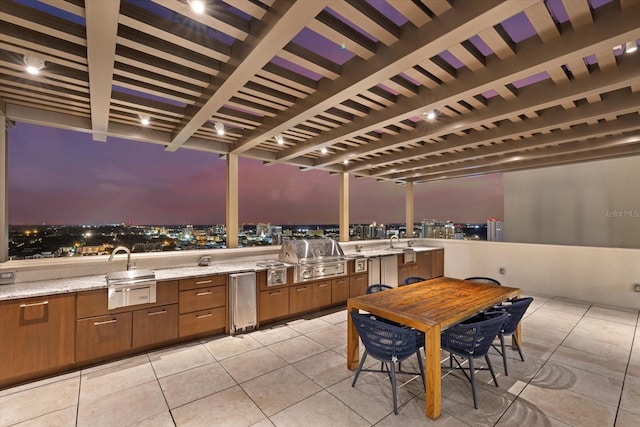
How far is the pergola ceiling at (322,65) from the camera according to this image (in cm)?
159

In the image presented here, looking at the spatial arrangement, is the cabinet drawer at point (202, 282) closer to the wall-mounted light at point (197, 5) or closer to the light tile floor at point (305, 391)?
the light tile floor at point (305, 391)

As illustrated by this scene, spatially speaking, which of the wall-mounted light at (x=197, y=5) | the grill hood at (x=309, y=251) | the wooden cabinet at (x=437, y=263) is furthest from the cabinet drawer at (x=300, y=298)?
the wooden cabinet at (x=437, y=263)

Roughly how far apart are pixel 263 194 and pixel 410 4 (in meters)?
6.22

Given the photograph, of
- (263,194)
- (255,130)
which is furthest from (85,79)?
(263,194)

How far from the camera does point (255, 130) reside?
3.62 m

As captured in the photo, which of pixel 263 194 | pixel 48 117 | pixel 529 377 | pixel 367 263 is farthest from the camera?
pixel 263 194

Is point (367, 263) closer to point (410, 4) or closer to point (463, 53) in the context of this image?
point (463, 53)

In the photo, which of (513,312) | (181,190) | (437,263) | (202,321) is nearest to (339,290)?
(202,321)

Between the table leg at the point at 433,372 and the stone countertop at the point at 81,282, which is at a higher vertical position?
the stone countertop at the point at 81,282

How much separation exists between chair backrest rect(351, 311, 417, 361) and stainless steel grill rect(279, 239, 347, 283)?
2.00 meters

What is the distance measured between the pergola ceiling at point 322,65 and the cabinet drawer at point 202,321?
2.21m

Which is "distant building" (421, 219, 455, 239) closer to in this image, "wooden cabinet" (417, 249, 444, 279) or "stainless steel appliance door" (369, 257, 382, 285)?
"wooden cabinet" (417, 249, 444, 279)

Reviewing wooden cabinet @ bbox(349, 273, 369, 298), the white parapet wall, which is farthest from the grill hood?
the white parapet wall

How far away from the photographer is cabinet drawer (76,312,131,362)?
8.36ft
